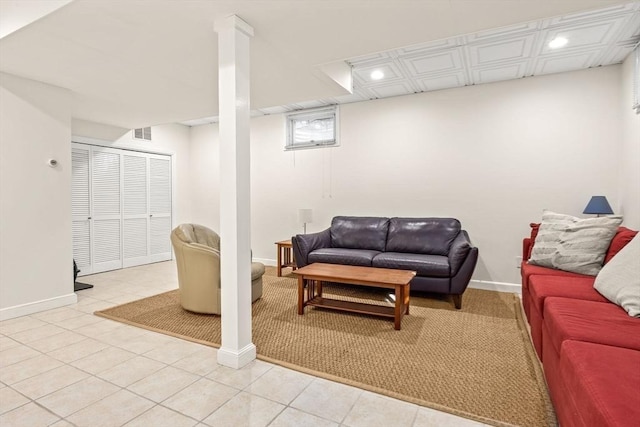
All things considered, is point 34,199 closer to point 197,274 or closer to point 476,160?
point 197,274

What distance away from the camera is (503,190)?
4.36 m

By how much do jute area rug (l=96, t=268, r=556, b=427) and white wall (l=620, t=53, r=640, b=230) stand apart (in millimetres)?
1488

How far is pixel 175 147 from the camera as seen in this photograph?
667cm

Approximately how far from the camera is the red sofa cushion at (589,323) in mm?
1566

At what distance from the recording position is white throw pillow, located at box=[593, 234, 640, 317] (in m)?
1.89

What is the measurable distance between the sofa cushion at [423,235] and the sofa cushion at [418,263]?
21 cm

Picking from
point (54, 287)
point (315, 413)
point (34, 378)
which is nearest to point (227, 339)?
point (315, 413)

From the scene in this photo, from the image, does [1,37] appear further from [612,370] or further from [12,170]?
[612,370]

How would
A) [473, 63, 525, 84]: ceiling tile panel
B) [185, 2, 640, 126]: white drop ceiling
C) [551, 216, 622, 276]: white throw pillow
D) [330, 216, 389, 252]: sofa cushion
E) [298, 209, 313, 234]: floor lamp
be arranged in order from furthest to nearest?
[298, 209, 313, 234]: floor lamp < [330, 216, 389, 252]: sofa cushion < [473, 63, 525, 84]: ceiling tile panel < [185, 2, 640, 126]: white drop ceiling < [551, 216, 622, 276]: white throw pillow

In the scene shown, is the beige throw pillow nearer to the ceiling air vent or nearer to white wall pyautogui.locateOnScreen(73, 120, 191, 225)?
white wall pyautogui.locateOnScreen(73, 120, 191, 225)

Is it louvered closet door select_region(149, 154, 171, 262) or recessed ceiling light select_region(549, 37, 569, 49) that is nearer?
recessed ceiling light select_region(549, 37, 569, 49)

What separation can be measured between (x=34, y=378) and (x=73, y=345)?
1.69 feet

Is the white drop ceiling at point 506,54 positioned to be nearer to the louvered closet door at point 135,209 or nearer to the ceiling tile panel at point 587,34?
the ceiling tile panel at point 587,34

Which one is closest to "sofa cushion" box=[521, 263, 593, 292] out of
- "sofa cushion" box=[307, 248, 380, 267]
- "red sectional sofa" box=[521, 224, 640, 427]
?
"red sectional sofa" box=[521, 224, 640, 427]
